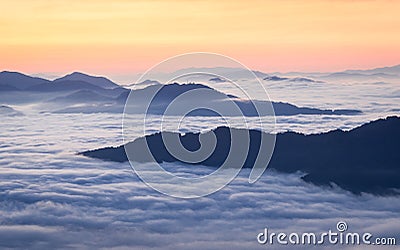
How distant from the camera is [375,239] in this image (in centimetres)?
13462

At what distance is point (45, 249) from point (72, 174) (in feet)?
224

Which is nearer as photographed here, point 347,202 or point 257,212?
point 257,212

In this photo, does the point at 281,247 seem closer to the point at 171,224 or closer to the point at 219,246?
the point at 219,246

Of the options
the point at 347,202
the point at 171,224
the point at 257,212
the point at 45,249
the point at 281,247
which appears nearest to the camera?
the point at 45,249

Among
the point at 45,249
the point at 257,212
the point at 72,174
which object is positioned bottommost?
the point at 45,249

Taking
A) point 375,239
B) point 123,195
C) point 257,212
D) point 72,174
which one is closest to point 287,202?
point 257,212

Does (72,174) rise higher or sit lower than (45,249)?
higher

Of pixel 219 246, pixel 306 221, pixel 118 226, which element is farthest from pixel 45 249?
pixel 306 221

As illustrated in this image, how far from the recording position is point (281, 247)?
12900 cm

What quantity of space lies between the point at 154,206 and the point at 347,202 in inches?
2237

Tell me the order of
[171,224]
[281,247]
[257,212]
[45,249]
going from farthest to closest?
[257,212] → [171,224] → [281,247] → [45,249]

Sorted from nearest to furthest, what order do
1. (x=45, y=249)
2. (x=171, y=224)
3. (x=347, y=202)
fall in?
(x=45, y=249)
(x=171, y=224)
(x=347, y=202)

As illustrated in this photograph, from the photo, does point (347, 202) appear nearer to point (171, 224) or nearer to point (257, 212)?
point (257, 212)

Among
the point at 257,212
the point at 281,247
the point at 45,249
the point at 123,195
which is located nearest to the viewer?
the point at 45,249
